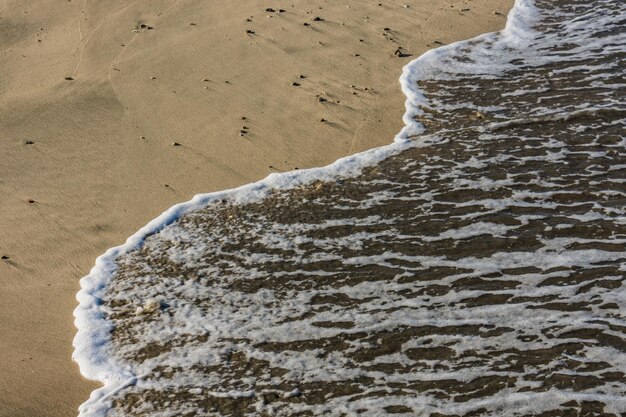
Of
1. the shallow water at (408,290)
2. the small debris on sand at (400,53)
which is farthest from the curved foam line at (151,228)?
the small debris on sand at (400,53)

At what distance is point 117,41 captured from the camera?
827 cm

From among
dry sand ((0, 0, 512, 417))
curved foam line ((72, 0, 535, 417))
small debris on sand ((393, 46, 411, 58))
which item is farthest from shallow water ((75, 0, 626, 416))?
small debris on sand ((393, 46, 411, 58))

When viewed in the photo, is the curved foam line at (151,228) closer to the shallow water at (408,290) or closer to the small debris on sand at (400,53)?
the shallow water at (408,290)

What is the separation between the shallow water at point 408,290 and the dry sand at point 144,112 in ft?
1.21

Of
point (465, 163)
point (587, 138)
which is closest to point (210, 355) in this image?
point (465, 163)

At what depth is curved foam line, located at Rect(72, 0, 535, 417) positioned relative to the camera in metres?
4.23

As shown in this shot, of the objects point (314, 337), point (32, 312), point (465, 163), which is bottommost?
point (32, 312)

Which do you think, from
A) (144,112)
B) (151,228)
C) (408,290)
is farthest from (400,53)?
(408,290)

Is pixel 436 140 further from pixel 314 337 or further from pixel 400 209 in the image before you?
pixel 314 337

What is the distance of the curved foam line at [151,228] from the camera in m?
4.23

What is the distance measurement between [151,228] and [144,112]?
186cm

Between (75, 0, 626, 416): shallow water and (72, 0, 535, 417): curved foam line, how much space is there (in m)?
0.04

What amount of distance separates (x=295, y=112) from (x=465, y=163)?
1.64 meters

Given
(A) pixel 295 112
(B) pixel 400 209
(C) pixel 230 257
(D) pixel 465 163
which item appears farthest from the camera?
(A) pixel 295 112
